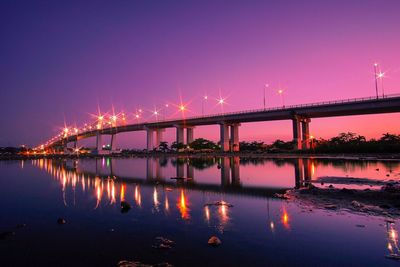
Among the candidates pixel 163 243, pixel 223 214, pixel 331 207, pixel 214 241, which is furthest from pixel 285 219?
pixel 163 243

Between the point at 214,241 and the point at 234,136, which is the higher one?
the point at 234,136

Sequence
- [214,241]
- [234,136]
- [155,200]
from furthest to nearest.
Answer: [234,136], [155,200], [214,241]

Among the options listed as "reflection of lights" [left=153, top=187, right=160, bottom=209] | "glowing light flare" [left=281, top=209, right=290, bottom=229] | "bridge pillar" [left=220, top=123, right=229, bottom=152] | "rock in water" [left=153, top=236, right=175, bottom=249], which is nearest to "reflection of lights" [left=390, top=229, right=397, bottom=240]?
"glowing light flare" [left=281, top=209, right=290, bottom=229]

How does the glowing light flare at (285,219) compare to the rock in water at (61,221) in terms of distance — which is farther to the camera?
the rock in water at (61,221)

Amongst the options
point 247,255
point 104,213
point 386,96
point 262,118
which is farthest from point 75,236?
point 262,118

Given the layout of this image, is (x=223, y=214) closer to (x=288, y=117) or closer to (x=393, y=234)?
(x=393, y=234)

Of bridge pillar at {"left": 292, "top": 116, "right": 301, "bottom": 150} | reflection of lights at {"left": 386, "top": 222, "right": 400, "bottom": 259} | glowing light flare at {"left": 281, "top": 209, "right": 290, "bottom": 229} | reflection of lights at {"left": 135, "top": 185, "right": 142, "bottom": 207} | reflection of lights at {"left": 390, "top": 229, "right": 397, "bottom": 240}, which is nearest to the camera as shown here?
reflection of lights at {"left": 386, "top": 222, "right": 400, "bottom": 259}

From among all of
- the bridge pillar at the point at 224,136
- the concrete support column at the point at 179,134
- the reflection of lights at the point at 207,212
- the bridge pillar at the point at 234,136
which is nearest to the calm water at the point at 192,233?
the reflection of lights at the point at 207,212

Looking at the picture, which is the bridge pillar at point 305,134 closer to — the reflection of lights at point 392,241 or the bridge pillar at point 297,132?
the bridge pillar at point 297,132

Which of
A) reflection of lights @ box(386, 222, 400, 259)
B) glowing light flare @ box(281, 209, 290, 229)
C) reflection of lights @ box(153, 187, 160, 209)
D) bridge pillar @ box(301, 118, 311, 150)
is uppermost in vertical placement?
bridge pillar @ box(301, 118, 311, 150)

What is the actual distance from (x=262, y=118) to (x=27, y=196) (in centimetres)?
9265

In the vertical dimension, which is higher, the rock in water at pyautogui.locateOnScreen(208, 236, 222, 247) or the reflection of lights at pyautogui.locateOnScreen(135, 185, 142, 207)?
the reflection of lights at pyautogui.locateOnScreen(135, 185, 142, 207)

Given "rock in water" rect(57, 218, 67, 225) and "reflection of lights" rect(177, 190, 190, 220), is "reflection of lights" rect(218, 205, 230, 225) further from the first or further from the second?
"rock in water" rect(57, 218, 67, 225)

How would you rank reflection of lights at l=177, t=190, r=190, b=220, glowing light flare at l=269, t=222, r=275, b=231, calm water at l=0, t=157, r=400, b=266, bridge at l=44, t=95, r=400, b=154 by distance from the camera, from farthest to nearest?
bridge at l=44, t=95, r=400, b=154
reflection of lights at l=177, t=190, r=190, b=220
glowing light flare at l=269, t=222, r=275, b=231
calm water at l=0, t=157, r=400, b=266
